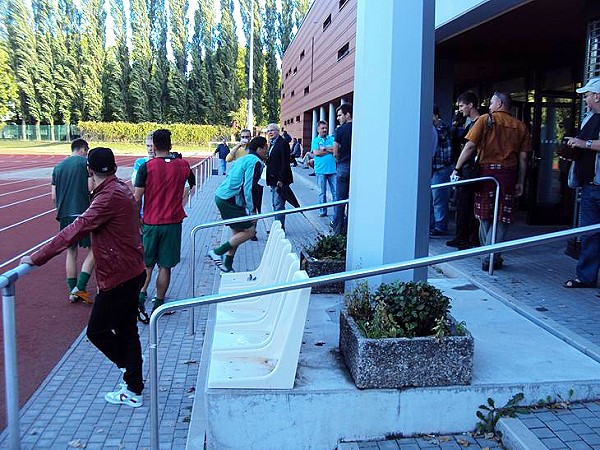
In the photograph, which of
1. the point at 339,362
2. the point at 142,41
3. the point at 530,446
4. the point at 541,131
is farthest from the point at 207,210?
the point at 142,41

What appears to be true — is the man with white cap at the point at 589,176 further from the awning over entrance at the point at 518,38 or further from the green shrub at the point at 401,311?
the green shrub at the point at 401,311

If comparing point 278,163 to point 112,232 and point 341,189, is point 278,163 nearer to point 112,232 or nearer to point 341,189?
point 341,189

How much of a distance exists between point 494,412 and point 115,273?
8.62ft

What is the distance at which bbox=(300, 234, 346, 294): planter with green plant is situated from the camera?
578cm

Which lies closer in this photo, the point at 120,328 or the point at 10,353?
the point at 10,353

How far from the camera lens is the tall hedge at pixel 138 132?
61.0 meters

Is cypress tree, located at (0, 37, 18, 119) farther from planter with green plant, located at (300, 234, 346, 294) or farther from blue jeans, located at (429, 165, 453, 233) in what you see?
planter with green plant, located at (300, 234, 346, 294)

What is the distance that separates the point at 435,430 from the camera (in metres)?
3.57

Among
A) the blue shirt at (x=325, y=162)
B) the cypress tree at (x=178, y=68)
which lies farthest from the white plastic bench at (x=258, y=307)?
the cypress tree at (x=178, y=68)

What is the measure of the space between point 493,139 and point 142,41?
2475 inches

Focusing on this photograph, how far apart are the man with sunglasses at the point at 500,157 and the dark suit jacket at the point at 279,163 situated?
3.93m

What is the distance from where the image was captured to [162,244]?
6.11m

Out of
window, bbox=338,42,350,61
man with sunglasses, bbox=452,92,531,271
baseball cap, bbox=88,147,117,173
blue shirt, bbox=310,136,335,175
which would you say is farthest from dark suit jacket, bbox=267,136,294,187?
window, bbox=338,42,350,61

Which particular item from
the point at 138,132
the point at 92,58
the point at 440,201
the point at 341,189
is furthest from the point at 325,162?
the point at 92,58
